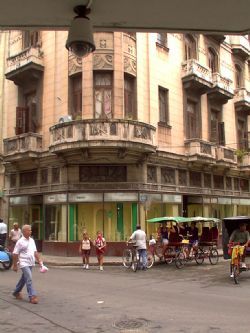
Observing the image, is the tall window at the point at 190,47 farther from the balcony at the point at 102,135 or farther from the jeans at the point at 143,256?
the jeans at the point at 143,256

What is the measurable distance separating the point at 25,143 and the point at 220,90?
1255cm

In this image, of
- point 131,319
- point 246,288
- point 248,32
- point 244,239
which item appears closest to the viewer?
point 248,32

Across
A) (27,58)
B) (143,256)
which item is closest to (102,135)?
(143,256)

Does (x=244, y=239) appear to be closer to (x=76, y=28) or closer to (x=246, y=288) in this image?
(x=246, y=288)

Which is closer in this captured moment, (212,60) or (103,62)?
(103,62)

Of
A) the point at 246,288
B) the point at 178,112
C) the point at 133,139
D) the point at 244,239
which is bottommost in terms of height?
the point at 246,288

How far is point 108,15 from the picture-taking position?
16.3 ft

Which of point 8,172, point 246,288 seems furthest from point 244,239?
point 8,172

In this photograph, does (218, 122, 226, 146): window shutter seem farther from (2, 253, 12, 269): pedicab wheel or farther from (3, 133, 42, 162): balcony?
(2, 253, 12, 269): pedicab wheel

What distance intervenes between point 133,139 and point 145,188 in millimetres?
2872

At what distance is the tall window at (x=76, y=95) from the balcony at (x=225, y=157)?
31.8 ft

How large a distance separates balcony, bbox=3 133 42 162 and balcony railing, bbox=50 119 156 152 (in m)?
2.30

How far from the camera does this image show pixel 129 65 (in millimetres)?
22969

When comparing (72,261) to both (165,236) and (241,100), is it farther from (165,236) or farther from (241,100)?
(241,100)
